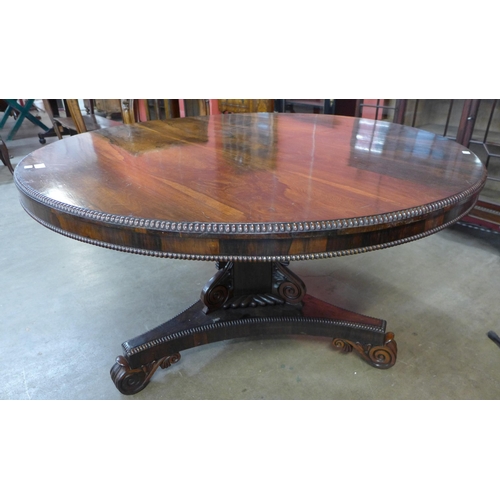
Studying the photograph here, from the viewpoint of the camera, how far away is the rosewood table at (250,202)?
0.87 meters

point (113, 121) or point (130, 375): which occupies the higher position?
point (113, 121)

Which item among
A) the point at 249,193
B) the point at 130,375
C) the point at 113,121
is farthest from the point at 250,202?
the point at 113,121

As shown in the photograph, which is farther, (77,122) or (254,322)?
(77,122)

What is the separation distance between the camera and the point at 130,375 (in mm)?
1350

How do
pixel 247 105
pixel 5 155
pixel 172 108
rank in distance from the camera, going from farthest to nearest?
pixel 172 108, pixel 5 155, pixel 247 105

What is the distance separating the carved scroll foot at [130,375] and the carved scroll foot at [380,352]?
0.71 metres

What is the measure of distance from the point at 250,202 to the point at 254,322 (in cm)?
66

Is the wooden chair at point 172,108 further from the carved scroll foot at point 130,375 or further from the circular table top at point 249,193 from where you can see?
the carved scroll foot at point 130,375

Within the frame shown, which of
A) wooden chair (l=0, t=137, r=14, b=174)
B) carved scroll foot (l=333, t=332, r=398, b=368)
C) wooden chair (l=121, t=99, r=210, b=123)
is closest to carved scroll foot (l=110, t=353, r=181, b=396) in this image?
carved scroll foot (l=333, t=332, r=398, b=368)

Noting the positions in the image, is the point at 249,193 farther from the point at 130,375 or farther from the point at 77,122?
the point at 77,122

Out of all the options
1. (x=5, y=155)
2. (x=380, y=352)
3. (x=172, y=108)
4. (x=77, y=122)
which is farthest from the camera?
(x=172, y=108)

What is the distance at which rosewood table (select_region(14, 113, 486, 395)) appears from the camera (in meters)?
0.87

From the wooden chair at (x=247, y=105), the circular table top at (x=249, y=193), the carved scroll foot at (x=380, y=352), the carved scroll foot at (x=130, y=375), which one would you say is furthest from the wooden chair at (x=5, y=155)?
the carved scroll foot at (x=380, y=352)

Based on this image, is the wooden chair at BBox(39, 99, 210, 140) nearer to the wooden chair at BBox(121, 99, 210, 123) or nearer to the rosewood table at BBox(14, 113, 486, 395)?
the wooden chair at BBox(121, 99, 210, 123)
